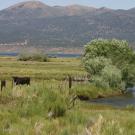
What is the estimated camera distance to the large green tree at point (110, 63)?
258ft

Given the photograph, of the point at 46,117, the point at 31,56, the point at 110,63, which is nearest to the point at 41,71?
the point at 110,63

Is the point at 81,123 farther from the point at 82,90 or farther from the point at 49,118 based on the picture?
the point at 82,90

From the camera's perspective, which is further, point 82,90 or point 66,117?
point 82,90

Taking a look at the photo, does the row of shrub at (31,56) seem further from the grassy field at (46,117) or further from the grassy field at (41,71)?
the grassy field at (46,117)

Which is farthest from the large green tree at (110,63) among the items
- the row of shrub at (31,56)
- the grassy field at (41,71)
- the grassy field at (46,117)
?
the row of shrub at (31,56)

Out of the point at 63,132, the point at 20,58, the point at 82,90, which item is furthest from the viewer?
the point at 20,58

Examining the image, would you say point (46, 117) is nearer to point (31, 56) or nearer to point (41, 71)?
point (41, 71)

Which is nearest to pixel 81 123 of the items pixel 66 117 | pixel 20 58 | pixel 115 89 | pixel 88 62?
pixel 66 117

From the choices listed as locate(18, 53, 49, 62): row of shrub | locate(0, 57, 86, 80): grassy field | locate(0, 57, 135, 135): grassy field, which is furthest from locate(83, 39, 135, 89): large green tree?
locate(18, 53, 49, 62): row of shrub

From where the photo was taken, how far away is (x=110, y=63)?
8300cm

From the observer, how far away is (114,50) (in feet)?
287

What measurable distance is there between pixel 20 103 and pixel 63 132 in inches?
295

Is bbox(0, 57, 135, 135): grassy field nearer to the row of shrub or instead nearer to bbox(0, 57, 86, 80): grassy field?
bbox(0, 57, 86, 80): grassy field

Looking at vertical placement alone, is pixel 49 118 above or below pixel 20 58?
above
